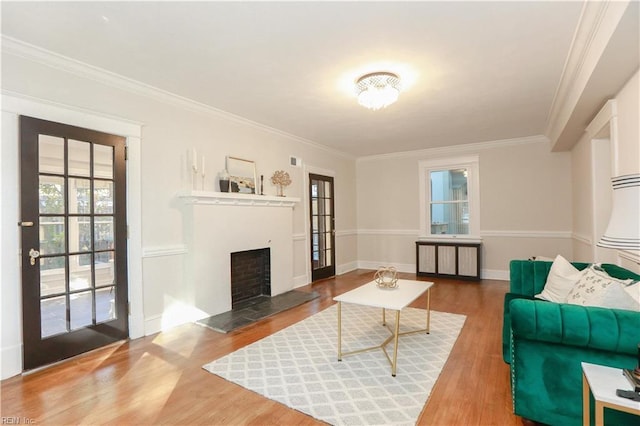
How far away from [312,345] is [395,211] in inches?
179

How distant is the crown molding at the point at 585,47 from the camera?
76.2 inches

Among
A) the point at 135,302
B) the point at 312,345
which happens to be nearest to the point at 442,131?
the point at 312,345

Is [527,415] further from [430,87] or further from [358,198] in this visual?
[358,198]

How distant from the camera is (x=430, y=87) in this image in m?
3.40

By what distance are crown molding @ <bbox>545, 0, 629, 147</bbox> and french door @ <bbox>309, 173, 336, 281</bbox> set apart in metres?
3.85

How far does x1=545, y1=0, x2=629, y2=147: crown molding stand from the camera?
76.2 inches

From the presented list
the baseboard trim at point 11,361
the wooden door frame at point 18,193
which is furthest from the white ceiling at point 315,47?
the baseboard trim at point 11,361

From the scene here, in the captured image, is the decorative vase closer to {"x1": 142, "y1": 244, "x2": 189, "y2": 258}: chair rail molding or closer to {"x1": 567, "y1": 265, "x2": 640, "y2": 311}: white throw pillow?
{"x1": 142, "y1": 244, "x2": 189, "y2": 258}: chair rail molding

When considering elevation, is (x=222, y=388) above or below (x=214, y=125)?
below

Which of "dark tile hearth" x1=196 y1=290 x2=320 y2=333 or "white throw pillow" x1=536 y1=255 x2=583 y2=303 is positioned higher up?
"white throw pillow" x1=536 y1=255 x2=583 y2=303

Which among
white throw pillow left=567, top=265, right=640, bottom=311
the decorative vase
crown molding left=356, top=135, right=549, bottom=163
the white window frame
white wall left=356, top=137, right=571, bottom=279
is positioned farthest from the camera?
the white window frame

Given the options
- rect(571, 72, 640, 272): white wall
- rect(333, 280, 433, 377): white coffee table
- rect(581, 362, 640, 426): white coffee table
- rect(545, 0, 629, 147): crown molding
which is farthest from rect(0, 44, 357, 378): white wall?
rect(571, 72, 640, 272): white wall

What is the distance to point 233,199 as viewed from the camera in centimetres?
418

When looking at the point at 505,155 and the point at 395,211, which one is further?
the point at 395,211
